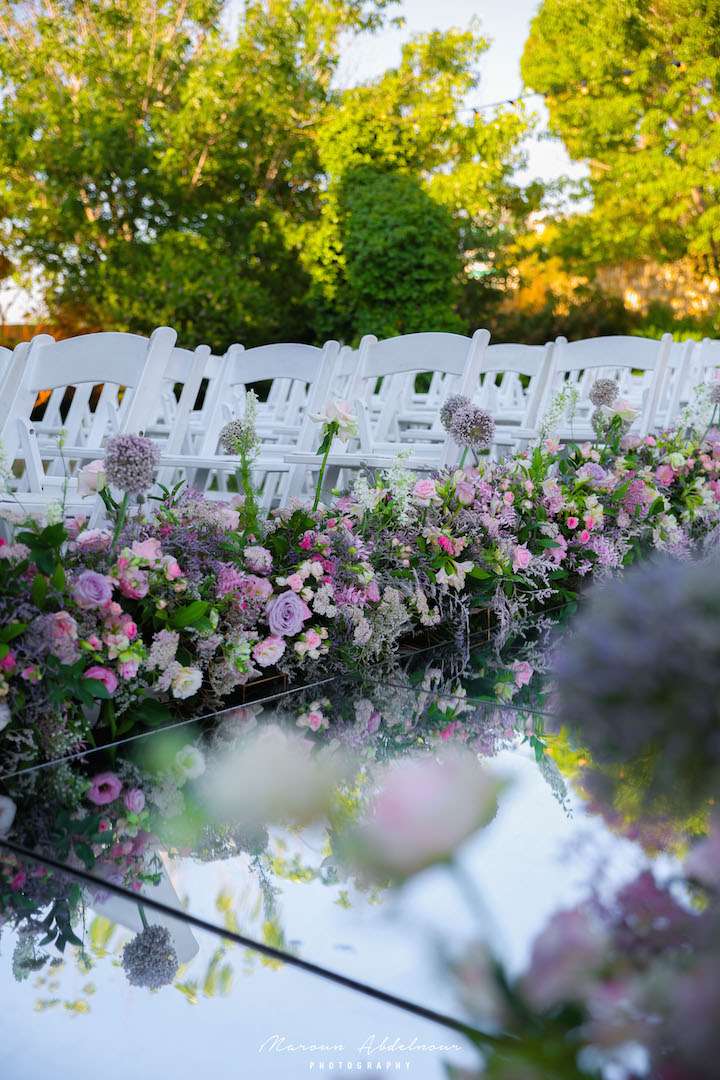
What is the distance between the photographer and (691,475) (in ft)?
13.7

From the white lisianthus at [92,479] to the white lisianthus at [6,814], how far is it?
0.64 meters

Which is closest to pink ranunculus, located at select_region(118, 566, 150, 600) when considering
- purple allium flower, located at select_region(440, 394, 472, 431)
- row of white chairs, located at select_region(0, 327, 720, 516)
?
row of white chairs, located at select_region(0, 327, 720, 516)

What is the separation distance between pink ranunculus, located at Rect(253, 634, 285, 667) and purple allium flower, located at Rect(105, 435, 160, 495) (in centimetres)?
52

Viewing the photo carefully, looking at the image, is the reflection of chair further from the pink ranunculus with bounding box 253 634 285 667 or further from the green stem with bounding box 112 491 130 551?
the pink ranunculus with bounding box 253 634 285 667

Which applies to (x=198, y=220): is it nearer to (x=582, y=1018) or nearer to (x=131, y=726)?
(x=131, y=726)

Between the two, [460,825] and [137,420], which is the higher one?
[137,420]

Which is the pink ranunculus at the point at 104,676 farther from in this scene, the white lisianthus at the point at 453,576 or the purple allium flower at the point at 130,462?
the white lisianthus at the point at 453,576

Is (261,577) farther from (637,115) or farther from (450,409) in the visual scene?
(637,115)

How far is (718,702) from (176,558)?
1502mm

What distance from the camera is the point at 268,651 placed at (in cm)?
209

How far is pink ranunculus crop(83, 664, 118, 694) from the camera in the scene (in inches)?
66.9

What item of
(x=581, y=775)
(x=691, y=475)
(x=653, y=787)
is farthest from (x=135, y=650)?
(x=691, y=475)

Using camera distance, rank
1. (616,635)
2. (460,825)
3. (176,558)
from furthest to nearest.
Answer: (176,558) < (460,825) < (616,635)

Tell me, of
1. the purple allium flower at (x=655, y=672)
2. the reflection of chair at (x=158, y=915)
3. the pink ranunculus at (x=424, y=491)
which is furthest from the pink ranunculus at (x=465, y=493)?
the purple allium flower at (x=655, y=672)
